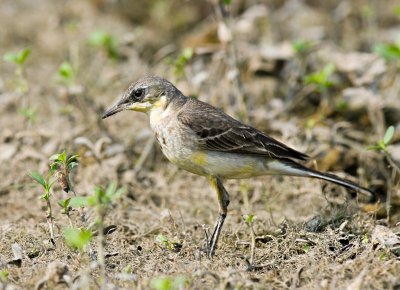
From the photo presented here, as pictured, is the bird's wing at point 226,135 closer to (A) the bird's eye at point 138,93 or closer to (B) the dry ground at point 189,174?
(A) the bird's eye at point 138,93

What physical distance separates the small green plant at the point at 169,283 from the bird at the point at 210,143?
4.53 feet

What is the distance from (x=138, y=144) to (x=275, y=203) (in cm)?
198

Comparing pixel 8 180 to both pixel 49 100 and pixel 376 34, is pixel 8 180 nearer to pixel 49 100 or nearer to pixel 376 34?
pixel 49 100

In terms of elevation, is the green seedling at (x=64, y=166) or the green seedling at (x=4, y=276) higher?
Answer: the green seedling at (x=64, y=166)

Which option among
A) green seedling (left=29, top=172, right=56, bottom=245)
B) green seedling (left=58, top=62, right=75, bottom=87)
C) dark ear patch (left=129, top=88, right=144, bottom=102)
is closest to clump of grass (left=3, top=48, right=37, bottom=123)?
green seedling (left=58, top=62, right=75, bottom=87)

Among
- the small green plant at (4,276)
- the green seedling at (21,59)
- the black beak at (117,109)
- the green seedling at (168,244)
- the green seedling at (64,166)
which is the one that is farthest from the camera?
the green seedling at (21,59)

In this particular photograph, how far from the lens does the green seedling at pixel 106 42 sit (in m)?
9.05

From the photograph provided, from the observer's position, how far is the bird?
6.45 meters

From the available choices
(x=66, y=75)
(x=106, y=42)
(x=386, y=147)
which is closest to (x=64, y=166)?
(x=66, y=75)

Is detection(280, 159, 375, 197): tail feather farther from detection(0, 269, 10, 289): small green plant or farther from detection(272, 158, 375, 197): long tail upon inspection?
detection(0, 269, 10, 289): small green plant

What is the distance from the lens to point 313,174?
259 inches

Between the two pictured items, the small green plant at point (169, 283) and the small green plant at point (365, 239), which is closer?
the small green plant at point (169, 283)

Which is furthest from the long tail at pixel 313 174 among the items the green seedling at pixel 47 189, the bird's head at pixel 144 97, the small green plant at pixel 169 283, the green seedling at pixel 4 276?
the green seedling at pixel 4 276

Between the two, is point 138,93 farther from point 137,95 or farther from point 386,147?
point 386,147
